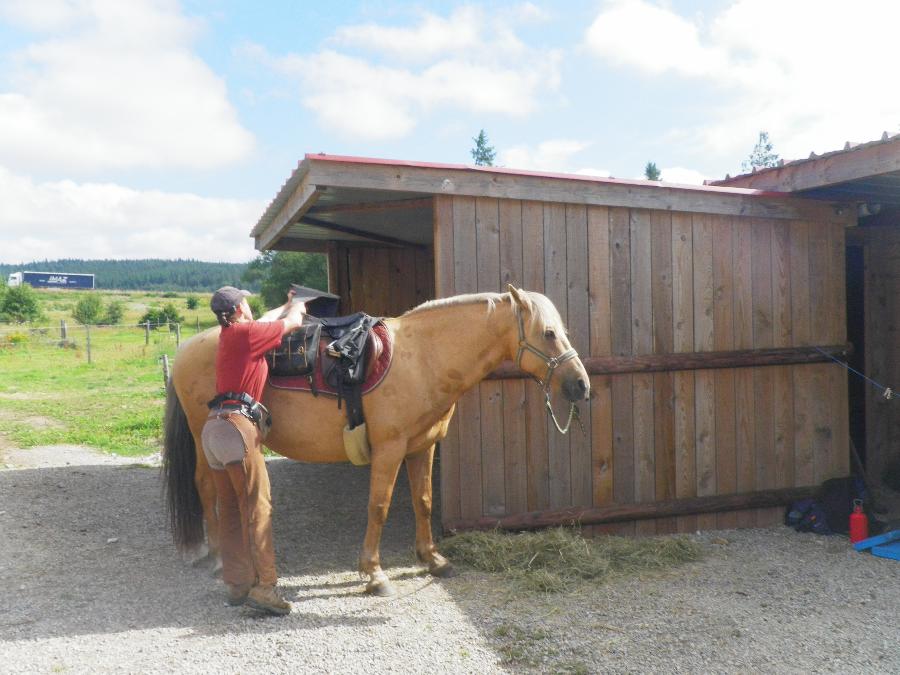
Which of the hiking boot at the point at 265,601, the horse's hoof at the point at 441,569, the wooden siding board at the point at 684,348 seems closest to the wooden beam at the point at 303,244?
the wooden siding board at the point at 684,348

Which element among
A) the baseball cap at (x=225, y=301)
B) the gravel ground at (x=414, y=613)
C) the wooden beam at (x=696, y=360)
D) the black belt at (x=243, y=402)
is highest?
the baseball cap at (x=225, y=301)

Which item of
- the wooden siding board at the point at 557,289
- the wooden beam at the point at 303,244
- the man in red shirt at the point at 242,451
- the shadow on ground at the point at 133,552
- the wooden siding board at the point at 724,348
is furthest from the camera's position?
the wooden beam at the point at 303,244

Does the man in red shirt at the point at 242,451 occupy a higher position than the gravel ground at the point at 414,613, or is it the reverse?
the man in red shirt at the point at 242,451

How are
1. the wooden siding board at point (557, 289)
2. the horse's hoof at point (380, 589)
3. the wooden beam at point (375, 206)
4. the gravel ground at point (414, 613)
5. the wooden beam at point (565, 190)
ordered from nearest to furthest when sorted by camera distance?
1. the gravel ground at point (414, 613)
2. the horse's hoof at point (380, 589)
3. the wooden beam at point (565, 190)
4. the wooden siding board at point (557, 289)
5. the wooden beam at point (375, 206)

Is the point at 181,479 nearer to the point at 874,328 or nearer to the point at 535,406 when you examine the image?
the point at 535,406

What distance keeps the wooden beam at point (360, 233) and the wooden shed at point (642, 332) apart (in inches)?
4.0

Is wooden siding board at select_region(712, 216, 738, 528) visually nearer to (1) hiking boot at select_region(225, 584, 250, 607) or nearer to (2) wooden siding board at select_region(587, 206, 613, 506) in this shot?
(2) wooden siding board at select_region(587, 206, 613, 506)

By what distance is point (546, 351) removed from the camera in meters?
3.62

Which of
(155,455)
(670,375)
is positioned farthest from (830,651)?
(155,455)

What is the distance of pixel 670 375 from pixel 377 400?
99.1 inches

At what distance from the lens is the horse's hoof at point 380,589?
367cm

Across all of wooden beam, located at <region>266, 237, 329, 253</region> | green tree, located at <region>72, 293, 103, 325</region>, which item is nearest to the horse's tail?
wooden beam, located at <region>266, 237, 329, 253</region>

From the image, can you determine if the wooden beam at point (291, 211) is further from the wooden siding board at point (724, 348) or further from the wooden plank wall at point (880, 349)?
the wooden plank wall at point (880, 349)

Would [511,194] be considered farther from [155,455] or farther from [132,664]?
[155,455]
